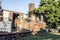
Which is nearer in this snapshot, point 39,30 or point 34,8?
point 39,30

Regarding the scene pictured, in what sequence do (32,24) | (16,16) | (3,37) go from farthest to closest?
(32,24), (16,16), (3,37)

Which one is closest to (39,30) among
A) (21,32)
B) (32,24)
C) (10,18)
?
(32,24)

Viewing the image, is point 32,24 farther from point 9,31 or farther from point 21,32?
point 9,31

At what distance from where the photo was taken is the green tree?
3356 cm

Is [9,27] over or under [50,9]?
under

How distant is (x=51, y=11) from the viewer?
114ft

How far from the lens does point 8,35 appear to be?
19.5m

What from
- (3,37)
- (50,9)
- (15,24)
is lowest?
(3,37)

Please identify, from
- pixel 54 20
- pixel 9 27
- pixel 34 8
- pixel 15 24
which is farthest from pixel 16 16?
pixel 34 8

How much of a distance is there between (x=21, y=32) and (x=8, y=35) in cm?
262

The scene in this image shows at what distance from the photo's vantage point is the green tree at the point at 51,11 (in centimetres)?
3356

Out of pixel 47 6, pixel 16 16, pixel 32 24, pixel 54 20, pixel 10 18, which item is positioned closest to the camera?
pixel 10 18

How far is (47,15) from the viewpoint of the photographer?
35.2 m

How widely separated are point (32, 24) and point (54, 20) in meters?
8.52
